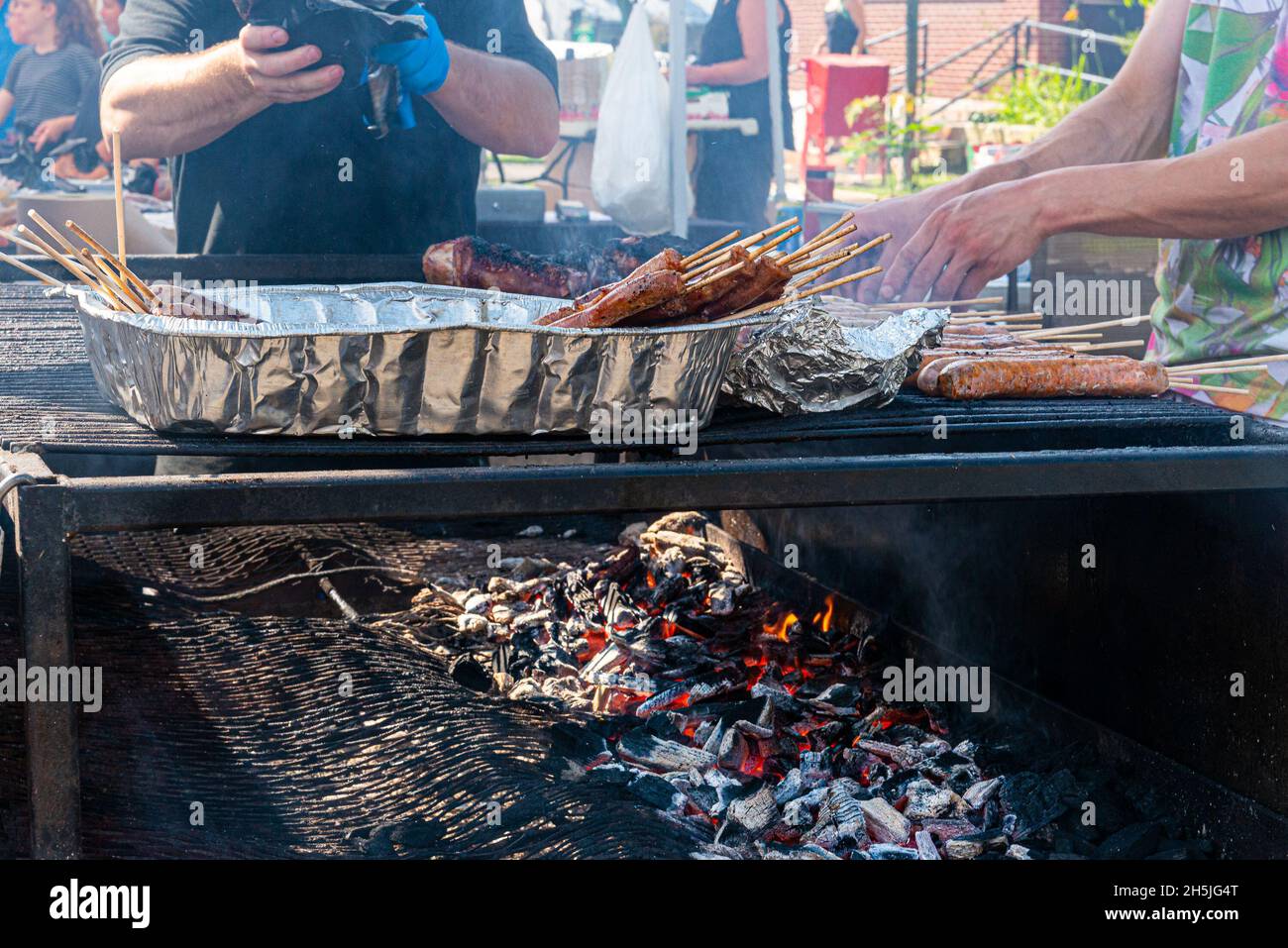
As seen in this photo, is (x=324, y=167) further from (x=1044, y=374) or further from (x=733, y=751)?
(x=1044, y=374)

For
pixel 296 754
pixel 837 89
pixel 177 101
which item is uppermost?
pixel 837 89

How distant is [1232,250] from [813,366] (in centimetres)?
139

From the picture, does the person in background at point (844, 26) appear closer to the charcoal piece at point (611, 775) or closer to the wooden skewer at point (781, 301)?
the wooden skewer at point (781, 301)

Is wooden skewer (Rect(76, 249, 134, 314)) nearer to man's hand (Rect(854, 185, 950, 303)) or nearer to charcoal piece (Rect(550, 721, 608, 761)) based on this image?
charcoal piece (Rect(550, 721, 608, 761))

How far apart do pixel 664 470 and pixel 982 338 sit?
1.33 meters

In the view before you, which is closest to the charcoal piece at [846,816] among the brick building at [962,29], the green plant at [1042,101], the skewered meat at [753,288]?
the skewered meat at [753,288]

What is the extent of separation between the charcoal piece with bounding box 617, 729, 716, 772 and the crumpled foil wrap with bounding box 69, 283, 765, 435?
3.65 ft

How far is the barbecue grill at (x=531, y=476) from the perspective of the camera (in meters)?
1.77

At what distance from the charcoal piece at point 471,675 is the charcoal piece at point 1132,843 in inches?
67.2

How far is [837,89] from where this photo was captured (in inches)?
549

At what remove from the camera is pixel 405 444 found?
209 cm

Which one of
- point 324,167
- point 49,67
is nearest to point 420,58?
point 324,167

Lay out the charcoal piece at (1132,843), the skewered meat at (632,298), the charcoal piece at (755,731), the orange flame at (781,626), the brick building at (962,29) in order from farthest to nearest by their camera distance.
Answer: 1. the brick building at (962,29)
2. the orange flame at (781,626)
3. the charcoal piece at (755,731)
4. the charcoal piece at (1132,843)
5. the skewered meat at (632,298)
